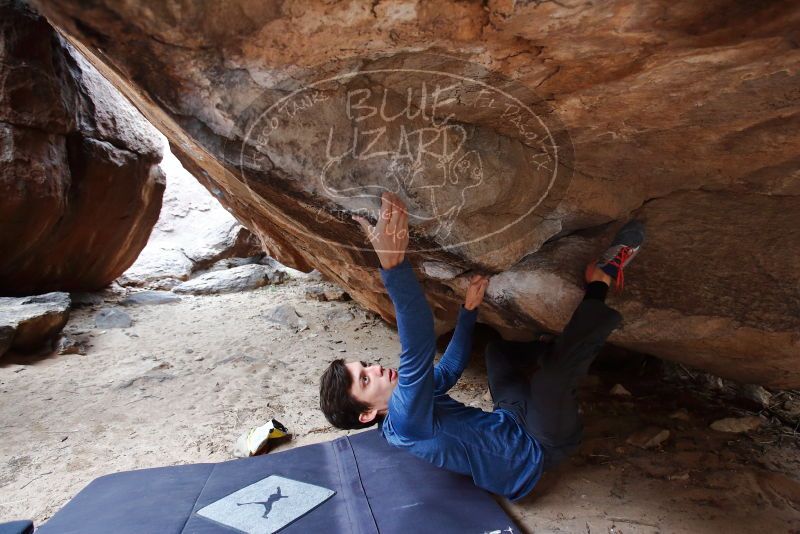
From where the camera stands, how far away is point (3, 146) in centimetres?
447

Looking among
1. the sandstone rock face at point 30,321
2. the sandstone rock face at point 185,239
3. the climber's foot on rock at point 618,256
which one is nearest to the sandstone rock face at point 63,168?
the sandstone rock face at point 30,321

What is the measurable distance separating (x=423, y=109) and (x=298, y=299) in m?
4.73

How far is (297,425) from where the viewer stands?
10.3 ft

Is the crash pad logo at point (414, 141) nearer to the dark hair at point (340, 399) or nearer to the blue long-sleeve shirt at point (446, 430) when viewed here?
the blue long-sleeve shirt at point (446, 430)

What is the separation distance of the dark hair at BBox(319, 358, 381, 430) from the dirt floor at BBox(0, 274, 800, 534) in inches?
33.5

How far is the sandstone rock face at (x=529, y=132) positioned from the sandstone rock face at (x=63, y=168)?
3531 millimetres

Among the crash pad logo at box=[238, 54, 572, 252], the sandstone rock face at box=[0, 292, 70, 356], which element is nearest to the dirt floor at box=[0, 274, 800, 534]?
the sandstone rock face at box=[0, 292, 70, 356]

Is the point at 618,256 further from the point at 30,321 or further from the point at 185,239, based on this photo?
the point at 185,239

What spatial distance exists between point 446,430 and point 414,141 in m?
1.24

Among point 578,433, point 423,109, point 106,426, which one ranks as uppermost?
point 423,109

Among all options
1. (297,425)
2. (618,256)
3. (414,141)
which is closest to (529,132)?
(414,141)

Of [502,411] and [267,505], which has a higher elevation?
[502,411]

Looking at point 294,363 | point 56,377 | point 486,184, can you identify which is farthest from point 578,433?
point 56,377

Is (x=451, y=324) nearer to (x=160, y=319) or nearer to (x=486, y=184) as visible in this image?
(x=486, y=184)
